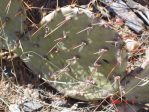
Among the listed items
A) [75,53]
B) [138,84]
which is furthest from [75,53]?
[138,84]

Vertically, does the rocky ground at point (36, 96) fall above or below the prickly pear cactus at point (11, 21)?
below

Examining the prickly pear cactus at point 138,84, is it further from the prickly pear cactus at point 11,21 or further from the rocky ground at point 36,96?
the prickly pear cactus at point 11,21

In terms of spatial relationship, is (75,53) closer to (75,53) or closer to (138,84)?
(75,53)

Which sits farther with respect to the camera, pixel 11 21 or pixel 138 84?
pixel 11 21

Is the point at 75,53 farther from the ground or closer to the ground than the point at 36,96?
farther from the ground

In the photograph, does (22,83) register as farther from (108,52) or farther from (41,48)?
(108,52)

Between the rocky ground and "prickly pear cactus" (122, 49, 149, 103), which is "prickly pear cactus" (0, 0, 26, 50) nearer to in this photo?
the rocky ground

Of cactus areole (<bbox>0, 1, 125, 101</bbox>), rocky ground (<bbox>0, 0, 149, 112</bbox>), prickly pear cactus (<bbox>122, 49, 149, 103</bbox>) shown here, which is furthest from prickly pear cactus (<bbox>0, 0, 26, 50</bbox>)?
prickly pear cactus (<bbox>122, 49, 149, 103</bbox>)

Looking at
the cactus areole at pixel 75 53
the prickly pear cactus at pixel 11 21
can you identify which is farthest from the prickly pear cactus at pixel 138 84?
the prickly pear cactus at pixel 11 21
